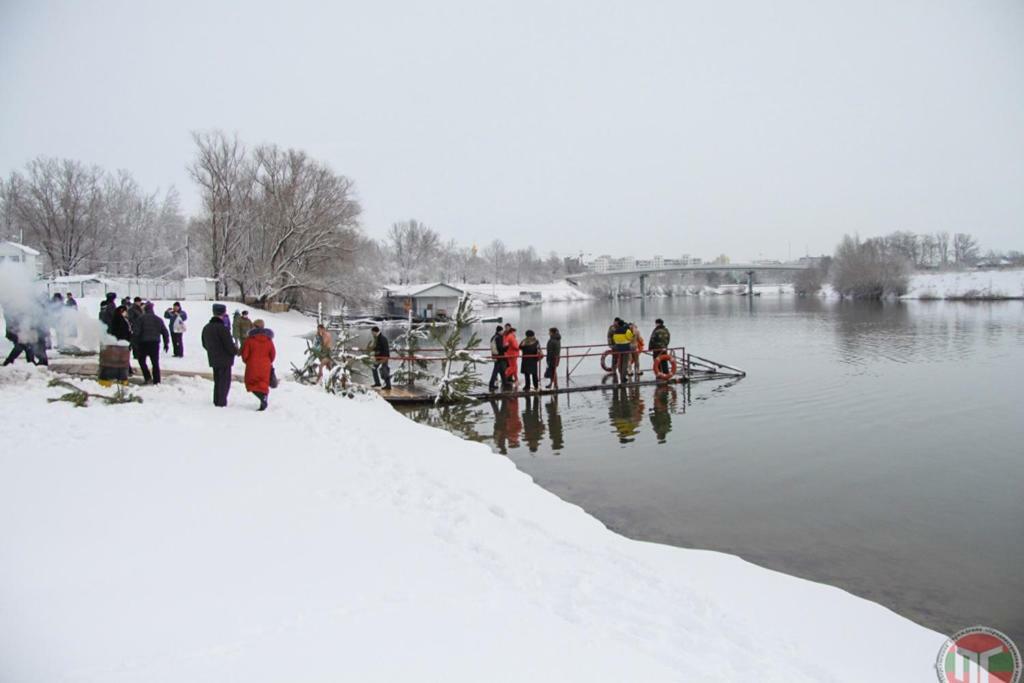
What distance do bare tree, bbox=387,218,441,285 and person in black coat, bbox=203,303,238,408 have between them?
11879cm

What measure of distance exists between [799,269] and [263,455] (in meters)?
140

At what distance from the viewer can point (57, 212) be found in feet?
183

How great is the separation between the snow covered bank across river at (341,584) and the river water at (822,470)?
1.44 m

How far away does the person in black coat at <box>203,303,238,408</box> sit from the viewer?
9891 millimetres

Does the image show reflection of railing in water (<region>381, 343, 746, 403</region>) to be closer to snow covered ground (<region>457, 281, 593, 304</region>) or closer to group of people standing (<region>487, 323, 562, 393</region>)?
group of people standing (<region>487, 323, 562, 393</region>)

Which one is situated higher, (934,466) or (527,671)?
(527,671)

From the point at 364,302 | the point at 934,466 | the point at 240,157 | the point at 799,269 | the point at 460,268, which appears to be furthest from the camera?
the point at 460,268

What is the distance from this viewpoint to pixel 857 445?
13117 millimetres

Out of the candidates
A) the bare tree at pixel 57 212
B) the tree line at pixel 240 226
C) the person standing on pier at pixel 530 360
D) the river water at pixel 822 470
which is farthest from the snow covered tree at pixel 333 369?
the bare tree at pixel 57 212

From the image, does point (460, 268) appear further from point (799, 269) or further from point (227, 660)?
point (227, 660)

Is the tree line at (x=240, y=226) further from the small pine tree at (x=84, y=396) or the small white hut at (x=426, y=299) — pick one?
the small pine tree at (x=84, y=396)

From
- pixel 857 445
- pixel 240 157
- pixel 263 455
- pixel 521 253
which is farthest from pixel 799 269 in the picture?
pixel 263 455

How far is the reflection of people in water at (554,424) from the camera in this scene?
1314 cm

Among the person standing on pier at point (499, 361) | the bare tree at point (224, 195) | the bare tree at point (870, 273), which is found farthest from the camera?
the bare tree at point (870, 273)
